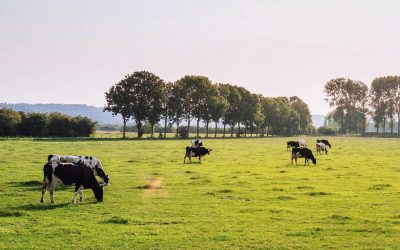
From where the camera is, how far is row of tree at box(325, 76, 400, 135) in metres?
182

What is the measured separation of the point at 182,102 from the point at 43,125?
38254 mm

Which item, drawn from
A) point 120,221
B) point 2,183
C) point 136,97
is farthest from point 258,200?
point 136,97

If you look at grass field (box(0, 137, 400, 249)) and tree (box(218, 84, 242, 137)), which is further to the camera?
tree (box(218, 84, 242, 137))

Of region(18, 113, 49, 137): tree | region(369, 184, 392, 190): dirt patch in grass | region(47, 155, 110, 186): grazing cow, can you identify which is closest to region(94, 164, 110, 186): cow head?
region(47, 155, 110, 186): grazing cow

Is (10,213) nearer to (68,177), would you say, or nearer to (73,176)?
(68,177)

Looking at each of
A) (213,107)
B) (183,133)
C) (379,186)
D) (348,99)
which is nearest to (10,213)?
(379,186)

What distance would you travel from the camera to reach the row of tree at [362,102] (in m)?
182

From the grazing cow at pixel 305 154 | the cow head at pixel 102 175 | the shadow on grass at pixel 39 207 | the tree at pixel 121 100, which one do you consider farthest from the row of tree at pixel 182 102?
the shadow on grass at pixel 39 207

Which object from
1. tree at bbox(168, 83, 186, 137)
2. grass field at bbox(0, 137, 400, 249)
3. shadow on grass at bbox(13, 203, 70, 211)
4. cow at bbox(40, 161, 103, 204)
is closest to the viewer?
grass field at bbox(0, 137, 400, 249)

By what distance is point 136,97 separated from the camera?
12712cm

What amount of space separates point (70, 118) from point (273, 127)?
278 feet

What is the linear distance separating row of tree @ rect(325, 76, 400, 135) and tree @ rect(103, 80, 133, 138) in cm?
9535

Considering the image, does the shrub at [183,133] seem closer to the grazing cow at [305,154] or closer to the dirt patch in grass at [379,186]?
the grazing cow at [305,154]

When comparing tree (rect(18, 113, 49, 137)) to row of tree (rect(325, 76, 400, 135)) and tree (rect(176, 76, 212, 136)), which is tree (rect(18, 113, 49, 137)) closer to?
tree (rect(176, 76, 212, 136))
